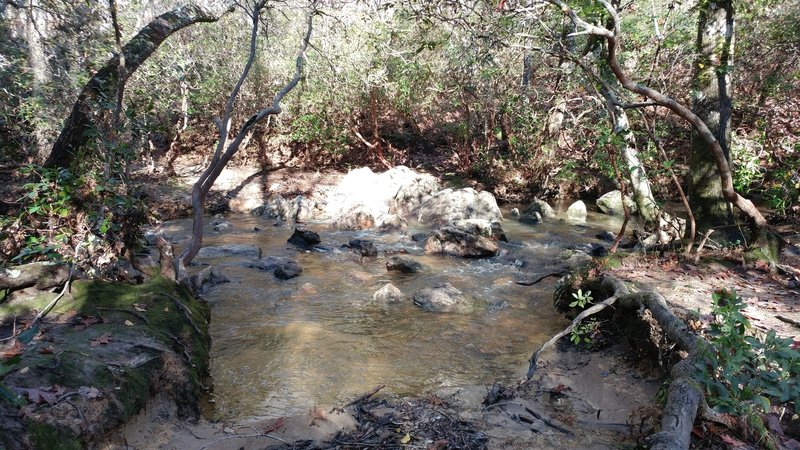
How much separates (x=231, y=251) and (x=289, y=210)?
420 cm

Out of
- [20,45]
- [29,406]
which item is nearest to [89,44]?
[20,45]

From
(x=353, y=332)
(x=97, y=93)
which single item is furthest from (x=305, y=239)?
(x=97, y=93)

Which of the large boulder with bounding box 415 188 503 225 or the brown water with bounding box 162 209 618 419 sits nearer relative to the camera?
the brown water with bounding box 162 209 618 419

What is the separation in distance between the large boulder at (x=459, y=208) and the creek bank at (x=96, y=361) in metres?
8.12

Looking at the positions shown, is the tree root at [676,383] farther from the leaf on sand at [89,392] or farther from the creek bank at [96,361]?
the leaf on sand at [89,392]

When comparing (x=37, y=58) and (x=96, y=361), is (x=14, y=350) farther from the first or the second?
(x=37, y=58)

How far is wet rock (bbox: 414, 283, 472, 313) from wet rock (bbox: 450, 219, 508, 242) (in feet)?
12.2

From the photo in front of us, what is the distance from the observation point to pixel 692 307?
485 cm

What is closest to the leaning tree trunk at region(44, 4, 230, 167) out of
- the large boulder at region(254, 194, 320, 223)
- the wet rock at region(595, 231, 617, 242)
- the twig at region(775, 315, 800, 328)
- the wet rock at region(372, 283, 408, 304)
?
the wet rock at region(372, 283, 408, 304)

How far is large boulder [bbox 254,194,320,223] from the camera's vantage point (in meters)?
13.4

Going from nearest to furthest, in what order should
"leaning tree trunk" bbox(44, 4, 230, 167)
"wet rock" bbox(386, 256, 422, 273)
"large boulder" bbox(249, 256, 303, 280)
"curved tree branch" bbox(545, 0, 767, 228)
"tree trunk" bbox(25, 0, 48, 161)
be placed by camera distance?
"curved tree branch" bbox(545, 0, 767, 228) < "leaning tree trunk" bbox(44, 4, 230, 167) < "large boulder" bbox(249, 256, 303, 280) < "tree trunk" bbox(25, 0, 48, 161) < "wet rock" bbox(386, 256, 422, 273)

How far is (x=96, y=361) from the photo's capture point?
3.37 m

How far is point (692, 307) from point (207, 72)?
15.0 meters

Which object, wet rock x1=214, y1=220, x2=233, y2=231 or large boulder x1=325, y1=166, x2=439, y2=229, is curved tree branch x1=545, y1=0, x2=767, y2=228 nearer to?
large boulder x1=325, y1=166, x2=439, y2=229
